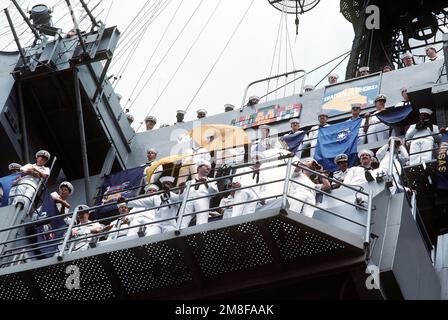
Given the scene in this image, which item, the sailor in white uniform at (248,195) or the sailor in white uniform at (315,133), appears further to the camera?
the sailor in white uniform at (315,133)

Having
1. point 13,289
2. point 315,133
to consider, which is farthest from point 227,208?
point 315,133

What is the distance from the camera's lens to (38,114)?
2089cm

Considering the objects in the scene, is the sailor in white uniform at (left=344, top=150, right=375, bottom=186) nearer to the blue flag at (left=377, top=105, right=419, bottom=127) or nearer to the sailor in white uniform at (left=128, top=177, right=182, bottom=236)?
the sailor in white uniform at (left=128, top=177, right=182, bottom=236)

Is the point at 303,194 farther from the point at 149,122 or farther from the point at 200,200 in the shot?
the point at 149,122

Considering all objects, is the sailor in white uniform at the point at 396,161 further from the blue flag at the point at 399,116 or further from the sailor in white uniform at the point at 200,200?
the sailor in white uniform at the point at 200,200

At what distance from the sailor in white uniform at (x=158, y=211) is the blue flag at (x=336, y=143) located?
415cm

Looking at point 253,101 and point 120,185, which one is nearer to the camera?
point 120,185

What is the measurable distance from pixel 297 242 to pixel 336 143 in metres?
6.96

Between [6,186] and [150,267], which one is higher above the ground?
[150,267]

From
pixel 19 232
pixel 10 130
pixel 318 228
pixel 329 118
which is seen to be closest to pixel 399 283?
pixel 318 228

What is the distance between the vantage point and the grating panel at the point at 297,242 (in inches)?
433

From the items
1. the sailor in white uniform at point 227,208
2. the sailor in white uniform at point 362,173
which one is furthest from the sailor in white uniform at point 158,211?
the sailor in white uniform at point 362,173

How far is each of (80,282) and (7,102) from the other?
861cm

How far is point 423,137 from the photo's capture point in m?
15.8
